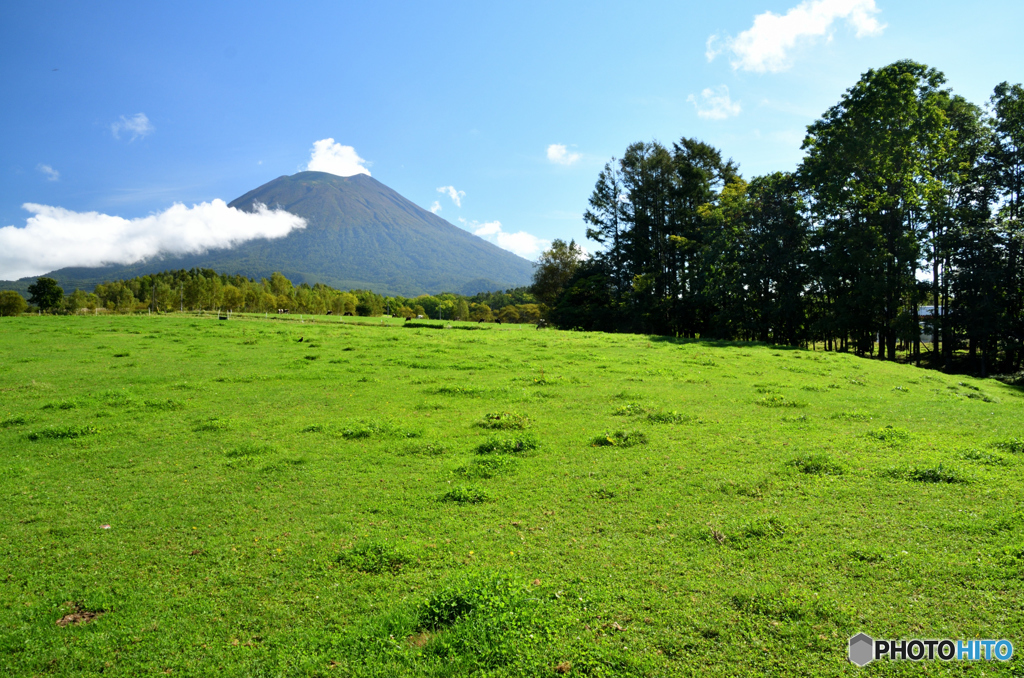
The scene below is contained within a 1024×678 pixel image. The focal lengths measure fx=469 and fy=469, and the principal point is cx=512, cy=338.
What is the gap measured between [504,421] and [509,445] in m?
1.69

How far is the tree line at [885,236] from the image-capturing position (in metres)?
31.6

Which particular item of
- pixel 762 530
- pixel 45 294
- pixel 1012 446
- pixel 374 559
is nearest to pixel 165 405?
pixel 374 559

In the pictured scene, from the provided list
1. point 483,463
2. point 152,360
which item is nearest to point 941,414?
point 483,463

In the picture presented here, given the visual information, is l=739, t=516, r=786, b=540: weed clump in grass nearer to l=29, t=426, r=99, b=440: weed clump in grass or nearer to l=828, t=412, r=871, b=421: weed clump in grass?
l=828, t=412, r=871, b=421: weed clump in grass

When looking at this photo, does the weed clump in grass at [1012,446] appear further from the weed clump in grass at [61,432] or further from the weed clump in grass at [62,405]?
the weed clump in grass at [62,405]

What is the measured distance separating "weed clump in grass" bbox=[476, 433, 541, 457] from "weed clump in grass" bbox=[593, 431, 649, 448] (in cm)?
126

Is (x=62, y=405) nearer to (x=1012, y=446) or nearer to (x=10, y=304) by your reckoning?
(x=1012, y=446)

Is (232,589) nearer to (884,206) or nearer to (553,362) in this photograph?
(553,362)

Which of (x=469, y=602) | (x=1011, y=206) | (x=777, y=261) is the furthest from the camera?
(x=777, y=261)

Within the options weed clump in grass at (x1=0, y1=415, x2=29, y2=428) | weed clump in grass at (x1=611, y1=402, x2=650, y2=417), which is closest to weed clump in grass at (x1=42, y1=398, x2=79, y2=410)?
weed clump in grass at (x1=0, y1=415, x2=29, y2=428)

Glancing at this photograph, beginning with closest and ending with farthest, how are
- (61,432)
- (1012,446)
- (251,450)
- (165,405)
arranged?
1. (1012,446)
2. (251,450)
3. (61,432)
4. (165,405)

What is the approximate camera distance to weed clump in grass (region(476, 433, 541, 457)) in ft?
29.4

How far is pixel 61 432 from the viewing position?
9.62 m

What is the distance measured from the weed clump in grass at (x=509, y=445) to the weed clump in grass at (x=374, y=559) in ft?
12.0
